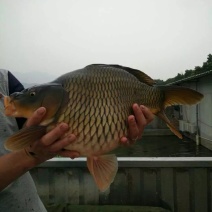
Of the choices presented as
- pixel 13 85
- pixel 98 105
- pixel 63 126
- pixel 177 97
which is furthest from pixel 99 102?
pixel 13 85

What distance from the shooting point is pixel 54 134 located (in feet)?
4.94

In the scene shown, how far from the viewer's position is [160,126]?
27.6 metres

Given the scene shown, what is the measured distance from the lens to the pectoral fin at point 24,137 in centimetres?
151

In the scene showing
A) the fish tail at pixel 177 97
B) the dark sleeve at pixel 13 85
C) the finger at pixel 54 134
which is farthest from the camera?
the dark sleeve at pixel 13 85

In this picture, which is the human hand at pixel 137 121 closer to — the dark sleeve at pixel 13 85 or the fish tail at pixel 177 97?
the fish tail at pixel 177 97

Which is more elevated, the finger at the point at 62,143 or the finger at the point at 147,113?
the finger at the point at 147,113

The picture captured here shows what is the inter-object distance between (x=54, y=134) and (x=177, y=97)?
2.52 feet

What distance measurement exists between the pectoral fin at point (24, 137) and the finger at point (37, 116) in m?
0.02

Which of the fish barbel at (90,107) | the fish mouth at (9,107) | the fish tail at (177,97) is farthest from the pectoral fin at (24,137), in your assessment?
the fish tail at (177,97)

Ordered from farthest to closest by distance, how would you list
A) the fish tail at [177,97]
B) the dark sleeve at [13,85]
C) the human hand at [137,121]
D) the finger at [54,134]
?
1. the dark sleeve at [13,85]
2. the fish tail at [177,97]
3. the human hand at [137,121]
4. the finger at [54,134]

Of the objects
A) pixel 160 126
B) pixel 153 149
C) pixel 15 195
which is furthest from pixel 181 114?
pixel 15 195

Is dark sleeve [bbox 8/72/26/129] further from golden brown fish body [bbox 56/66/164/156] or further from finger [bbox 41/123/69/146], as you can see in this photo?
finger [bbox 41/123/69/146]

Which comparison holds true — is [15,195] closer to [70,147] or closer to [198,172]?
[70,147]

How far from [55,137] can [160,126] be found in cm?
2649
